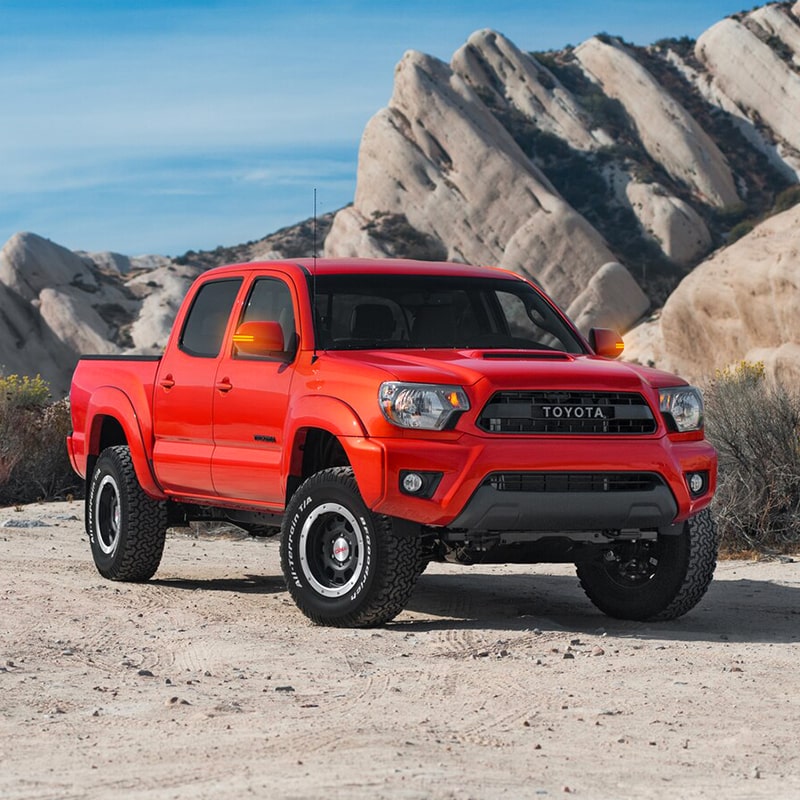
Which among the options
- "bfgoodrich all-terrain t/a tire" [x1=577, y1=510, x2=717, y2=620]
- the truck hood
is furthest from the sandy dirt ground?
the truck hood

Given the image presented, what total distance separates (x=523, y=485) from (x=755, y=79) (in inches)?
2975

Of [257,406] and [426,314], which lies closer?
[257,406]

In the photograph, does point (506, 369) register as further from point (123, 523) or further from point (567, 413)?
point (123, 523)

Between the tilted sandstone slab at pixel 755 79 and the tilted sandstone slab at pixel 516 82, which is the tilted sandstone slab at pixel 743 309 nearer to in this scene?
the tilted sandstone slab at pixel 516 82

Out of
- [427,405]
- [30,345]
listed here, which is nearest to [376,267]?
[427,405]

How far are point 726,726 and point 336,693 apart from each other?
1708 millimetres

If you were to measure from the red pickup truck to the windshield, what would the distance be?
0.05ft

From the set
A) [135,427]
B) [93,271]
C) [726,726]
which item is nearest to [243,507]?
[135,427]

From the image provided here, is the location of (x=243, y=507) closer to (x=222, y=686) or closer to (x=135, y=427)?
(x=135, y=427)

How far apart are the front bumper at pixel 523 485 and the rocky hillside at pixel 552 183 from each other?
4973 centimetres

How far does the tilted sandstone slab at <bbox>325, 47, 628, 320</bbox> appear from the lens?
66.3 m

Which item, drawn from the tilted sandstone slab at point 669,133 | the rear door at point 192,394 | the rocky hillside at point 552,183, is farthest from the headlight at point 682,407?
the tilted sandstone slab at point 669,133

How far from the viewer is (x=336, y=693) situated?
256 inches

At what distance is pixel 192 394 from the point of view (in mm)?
9578
